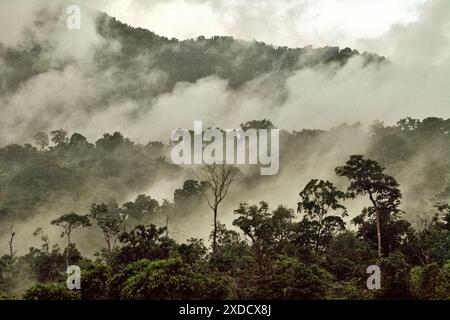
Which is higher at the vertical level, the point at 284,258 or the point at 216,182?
the point at 216,182

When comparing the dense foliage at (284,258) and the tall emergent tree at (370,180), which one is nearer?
the dense foliage at (284,258)

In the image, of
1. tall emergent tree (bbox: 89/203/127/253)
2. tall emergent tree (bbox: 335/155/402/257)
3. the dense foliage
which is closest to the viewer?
the dense foliage

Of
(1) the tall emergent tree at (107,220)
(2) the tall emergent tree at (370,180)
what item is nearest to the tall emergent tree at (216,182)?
(2) the tall emergent tree at (370,180)

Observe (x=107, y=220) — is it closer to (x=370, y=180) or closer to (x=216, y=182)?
(x=216, y=182)

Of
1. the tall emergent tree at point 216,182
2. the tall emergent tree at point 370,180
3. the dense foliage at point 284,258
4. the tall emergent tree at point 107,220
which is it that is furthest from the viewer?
the tall emergent tree at point 107,220

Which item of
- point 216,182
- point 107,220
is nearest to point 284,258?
point 216,182

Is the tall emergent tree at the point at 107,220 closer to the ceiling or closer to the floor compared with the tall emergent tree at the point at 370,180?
closer to the floor

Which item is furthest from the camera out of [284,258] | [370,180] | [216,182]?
[216,182]

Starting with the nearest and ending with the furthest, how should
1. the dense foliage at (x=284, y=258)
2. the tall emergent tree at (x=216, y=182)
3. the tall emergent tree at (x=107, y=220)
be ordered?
the dense foliage at (x=284, y=258) → the tall emergent tree at (x=216, y=182) → the tall emergent tree at (x=107, y=220)

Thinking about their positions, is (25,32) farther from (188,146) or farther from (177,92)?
(188,146)

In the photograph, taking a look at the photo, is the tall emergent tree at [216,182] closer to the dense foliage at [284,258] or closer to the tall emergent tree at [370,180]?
the dense foliage at [284,258]

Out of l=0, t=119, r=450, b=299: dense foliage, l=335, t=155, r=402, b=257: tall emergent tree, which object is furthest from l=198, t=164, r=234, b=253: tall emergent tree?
l=335, t=155, r=402, b=257: tall emergent tree

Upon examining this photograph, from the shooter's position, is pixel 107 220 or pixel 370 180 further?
pixel 107 220

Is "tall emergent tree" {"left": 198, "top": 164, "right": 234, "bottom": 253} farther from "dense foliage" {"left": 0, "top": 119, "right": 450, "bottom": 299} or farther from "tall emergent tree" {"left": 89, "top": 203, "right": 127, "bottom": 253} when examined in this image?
"tall emergent tree" {"left": 89, "top": 203, "right": 127, "bottom": 253}
